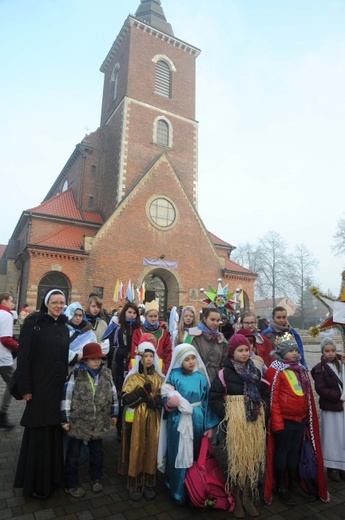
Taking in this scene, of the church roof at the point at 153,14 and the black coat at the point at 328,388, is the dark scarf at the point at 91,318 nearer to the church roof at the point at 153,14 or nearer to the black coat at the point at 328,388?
the black coat at the point at 328,388

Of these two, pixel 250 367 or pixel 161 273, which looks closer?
pixel 250 367

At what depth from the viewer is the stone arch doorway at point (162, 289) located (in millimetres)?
21434

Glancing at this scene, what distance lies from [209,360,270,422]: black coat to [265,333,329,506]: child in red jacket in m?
0.09

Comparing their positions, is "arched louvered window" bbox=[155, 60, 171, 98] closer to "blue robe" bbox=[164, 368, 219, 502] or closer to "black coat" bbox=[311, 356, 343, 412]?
"black coat" bbox=[311, 356, 343, 412]

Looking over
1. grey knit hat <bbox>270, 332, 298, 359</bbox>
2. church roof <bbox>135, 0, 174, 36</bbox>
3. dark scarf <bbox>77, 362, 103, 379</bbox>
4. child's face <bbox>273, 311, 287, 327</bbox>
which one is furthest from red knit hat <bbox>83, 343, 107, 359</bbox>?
church roof <bbox>135, 0, 174, 36</bbox>

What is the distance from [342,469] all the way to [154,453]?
2.46 meters

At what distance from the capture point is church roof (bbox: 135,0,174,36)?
95.1 ft

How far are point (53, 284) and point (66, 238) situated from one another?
285 centimetres

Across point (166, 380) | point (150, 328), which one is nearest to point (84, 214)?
point (150, 328)

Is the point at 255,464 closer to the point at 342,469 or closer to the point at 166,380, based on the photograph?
the point at 166,380

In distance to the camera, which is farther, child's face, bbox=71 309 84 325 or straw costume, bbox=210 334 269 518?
child's face, bbox=71 309 84 325

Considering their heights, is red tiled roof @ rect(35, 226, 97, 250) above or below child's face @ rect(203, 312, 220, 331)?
above

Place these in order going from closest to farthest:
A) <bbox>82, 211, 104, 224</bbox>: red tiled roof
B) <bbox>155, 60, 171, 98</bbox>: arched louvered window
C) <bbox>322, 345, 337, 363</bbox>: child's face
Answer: <bbox>322, 345, 337, 363</bbox>: child's face → <bbox>82, 211, 104, 224</bbox>: red tiled roof → <bbox>155, 60, 171, 98</bbox>: arched louvered window

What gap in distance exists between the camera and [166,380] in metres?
3.92
